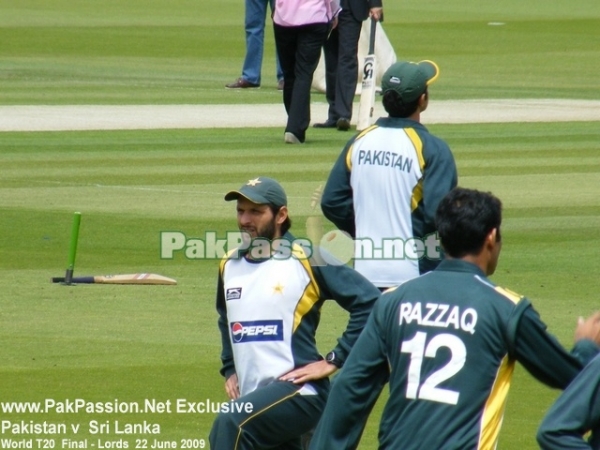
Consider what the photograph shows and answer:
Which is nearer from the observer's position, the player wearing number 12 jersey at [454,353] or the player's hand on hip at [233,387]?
the player wearing number 12 jersey at [454,353]

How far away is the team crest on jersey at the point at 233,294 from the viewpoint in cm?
620

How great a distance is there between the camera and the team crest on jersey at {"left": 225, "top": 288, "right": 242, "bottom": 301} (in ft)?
20.4

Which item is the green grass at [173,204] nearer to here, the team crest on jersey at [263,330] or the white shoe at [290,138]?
the white shoe at [290,138]

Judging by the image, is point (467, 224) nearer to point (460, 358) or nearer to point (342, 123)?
point (460, 358)

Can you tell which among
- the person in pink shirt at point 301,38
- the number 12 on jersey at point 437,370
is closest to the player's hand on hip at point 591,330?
the number 12 on jersey at point 437,370

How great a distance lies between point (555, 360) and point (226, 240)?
8.66 metres

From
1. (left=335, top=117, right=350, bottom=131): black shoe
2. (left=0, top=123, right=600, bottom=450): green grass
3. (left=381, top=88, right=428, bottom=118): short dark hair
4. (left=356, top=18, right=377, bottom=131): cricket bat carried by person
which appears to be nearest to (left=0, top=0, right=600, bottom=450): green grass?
(left=0, top=123, right=600, bottom=450): green grass

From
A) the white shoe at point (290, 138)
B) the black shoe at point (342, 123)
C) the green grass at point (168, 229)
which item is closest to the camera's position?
the green grass at point (168, 229)

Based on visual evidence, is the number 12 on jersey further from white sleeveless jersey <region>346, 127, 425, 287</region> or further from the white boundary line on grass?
the white boundary line on grass

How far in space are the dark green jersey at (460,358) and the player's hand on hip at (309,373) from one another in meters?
1.32

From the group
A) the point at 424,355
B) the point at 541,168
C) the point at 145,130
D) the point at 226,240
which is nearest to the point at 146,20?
the point at 145,130

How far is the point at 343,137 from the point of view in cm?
1947

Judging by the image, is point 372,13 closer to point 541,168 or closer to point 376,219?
point 541,168

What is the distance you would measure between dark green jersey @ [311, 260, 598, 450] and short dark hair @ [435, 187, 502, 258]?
0.09 m
